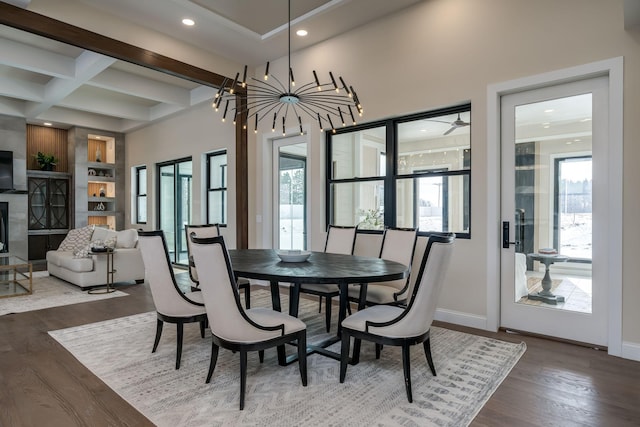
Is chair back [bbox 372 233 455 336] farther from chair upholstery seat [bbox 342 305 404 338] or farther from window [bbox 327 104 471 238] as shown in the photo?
window [bbox 327 104 471 238]

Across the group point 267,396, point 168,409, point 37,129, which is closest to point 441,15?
point 267,396

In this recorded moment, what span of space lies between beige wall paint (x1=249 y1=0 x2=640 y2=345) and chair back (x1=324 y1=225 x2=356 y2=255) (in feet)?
3.56

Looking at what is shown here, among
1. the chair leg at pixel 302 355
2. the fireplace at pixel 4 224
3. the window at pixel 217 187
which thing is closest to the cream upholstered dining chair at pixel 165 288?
the chair leg at pixel 302 355

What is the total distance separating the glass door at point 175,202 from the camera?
7.83 m

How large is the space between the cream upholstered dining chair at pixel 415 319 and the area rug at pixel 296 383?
0.60 ft

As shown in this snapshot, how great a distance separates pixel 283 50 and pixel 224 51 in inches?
32.2

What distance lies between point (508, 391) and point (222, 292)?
1908mm

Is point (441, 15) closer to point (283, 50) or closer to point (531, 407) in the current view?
point (283, 50)

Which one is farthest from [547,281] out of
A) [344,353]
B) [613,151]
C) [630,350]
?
[344,353]

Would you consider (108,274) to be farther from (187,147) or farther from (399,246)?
(399,246)

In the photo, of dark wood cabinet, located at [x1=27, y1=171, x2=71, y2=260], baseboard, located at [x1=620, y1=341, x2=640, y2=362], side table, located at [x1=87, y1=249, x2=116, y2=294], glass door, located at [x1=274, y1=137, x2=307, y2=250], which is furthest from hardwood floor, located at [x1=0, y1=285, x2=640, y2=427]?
dark wood cabinet, located at [x1=27, y1=171, x2=71, y2=260]

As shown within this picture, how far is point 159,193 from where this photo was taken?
27.9 ft

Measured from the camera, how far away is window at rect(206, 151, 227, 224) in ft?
22.6

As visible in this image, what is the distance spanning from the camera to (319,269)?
2666 mm
